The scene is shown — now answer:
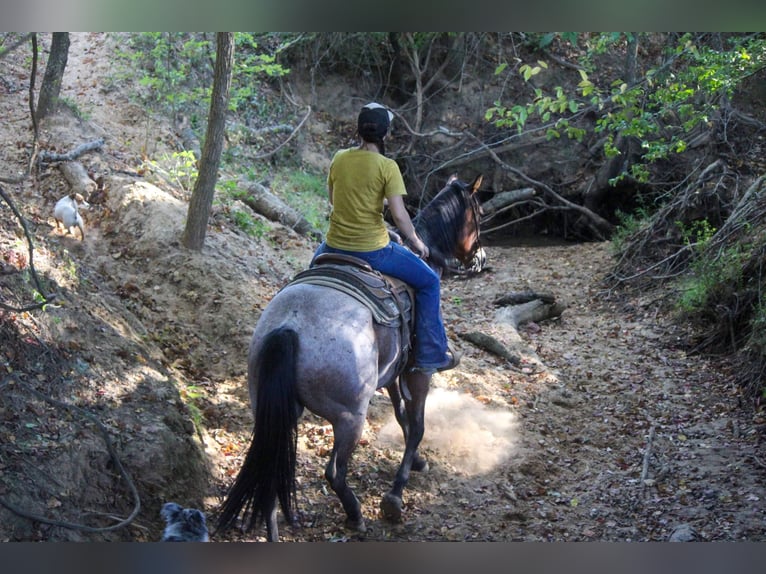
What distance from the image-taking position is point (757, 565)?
396 centimetres

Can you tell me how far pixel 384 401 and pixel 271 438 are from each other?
2.07 metres

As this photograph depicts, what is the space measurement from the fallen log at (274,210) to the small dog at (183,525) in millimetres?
4857

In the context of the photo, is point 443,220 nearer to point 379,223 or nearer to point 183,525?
point 379,223

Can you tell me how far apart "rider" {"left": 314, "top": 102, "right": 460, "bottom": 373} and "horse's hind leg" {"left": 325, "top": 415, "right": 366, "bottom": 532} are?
83cm

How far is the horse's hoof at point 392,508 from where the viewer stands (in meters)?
4.17

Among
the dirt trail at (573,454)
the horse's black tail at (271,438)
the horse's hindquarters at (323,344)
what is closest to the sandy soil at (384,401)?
the dirt trail at (573,454)

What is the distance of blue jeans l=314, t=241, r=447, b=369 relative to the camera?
406 centimetres

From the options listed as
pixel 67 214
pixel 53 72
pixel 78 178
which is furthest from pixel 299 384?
pixel 53 72

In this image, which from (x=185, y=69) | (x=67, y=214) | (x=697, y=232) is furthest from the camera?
(x=185, y=69)

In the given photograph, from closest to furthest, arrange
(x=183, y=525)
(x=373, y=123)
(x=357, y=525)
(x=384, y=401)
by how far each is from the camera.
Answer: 1. (x=183, y=525)
2. (x=373, y=123)
3. (x=357, y=525)
4. (x=384, y=401)

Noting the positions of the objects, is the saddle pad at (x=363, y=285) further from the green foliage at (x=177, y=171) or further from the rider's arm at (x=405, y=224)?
the green foliage at (x=177, y=171)

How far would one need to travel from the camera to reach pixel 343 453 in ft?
11.9

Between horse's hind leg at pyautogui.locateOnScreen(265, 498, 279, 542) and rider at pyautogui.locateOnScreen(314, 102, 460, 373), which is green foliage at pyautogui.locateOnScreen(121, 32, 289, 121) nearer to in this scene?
rider at pyautogui.locateOnScreen(314, 102, 460, 373)
